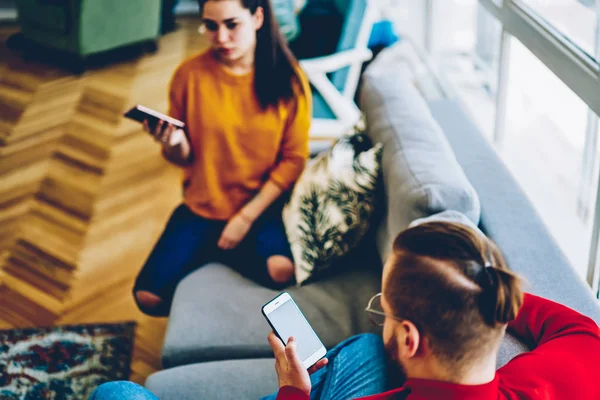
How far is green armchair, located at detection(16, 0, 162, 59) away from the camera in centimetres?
396

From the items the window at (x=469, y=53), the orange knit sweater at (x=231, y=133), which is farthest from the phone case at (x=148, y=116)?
the window at (x=469, y=53)

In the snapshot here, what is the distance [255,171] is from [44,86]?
2.63 m

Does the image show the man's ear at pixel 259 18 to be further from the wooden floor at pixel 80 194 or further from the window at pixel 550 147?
the wooden floor at pixel 80 194

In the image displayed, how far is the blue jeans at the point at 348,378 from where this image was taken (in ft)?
4.11

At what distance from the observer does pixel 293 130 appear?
74.0 inches

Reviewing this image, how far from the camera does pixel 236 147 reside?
188cm

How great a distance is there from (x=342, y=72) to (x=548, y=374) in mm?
2188

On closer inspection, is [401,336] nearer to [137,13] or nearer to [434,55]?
[434,55]

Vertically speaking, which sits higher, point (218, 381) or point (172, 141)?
point (172, 141)

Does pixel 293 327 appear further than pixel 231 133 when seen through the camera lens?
No

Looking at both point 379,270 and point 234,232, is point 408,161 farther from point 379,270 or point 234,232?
point 234,232

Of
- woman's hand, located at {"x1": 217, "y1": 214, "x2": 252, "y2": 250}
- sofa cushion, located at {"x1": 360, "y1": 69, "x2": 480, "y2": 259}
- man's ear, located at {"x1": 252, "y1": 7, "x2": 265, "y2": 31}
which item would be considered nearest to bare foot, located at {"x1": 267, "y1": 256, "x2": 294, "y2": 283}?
woman's hand, located at {"x1": 217, "y1": 214, "x2": 252, "y2": 250}

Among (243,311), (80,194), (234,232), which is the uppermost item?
(234,232)

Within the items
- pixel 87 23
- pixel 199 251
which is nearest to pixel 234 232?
pixel 199 251
